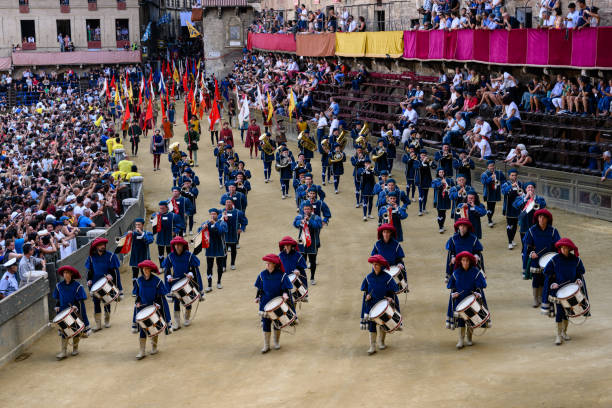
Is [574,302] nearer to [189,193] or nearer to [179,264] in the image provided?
[179,264]

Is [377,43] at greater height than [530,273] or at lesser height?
greater

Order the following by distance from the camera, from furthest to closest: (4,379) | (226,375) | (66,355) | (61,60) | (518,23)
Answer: (61,60) < (518,23) < (66,355) < (4,379) < (226,375)

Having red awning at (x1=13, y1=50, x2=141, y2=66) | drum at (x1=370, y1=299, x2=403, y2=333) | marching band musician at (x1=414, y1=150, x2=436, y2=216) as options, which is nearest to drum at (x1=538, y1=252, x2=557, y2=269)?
drum at (x1=370, y1=299, x2=403, y2=333)

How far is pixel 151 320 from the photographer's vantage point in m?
14.7

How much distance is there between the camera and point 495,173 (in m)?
22.2

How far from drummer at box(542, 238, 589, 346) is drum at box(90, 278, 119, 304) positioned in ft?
26.1

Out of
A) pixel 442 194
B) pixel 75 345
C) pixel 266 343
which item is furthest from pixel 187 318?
pixel 442 194

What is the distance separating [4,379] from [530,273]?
31.9 ft

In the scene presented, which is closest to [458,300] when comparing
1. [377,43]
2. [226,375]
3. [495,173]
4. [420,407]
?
[420,407]

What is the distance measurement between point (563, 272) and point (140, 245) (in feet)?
30.7

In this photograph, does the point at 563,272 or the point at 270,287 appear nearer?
the point at 563,272

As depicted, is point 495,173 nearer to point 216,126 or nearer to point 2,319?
point 2,319

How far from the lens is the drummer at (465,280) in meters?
13.7

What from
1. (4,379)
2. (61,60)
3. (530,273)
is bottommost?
(4,379)
